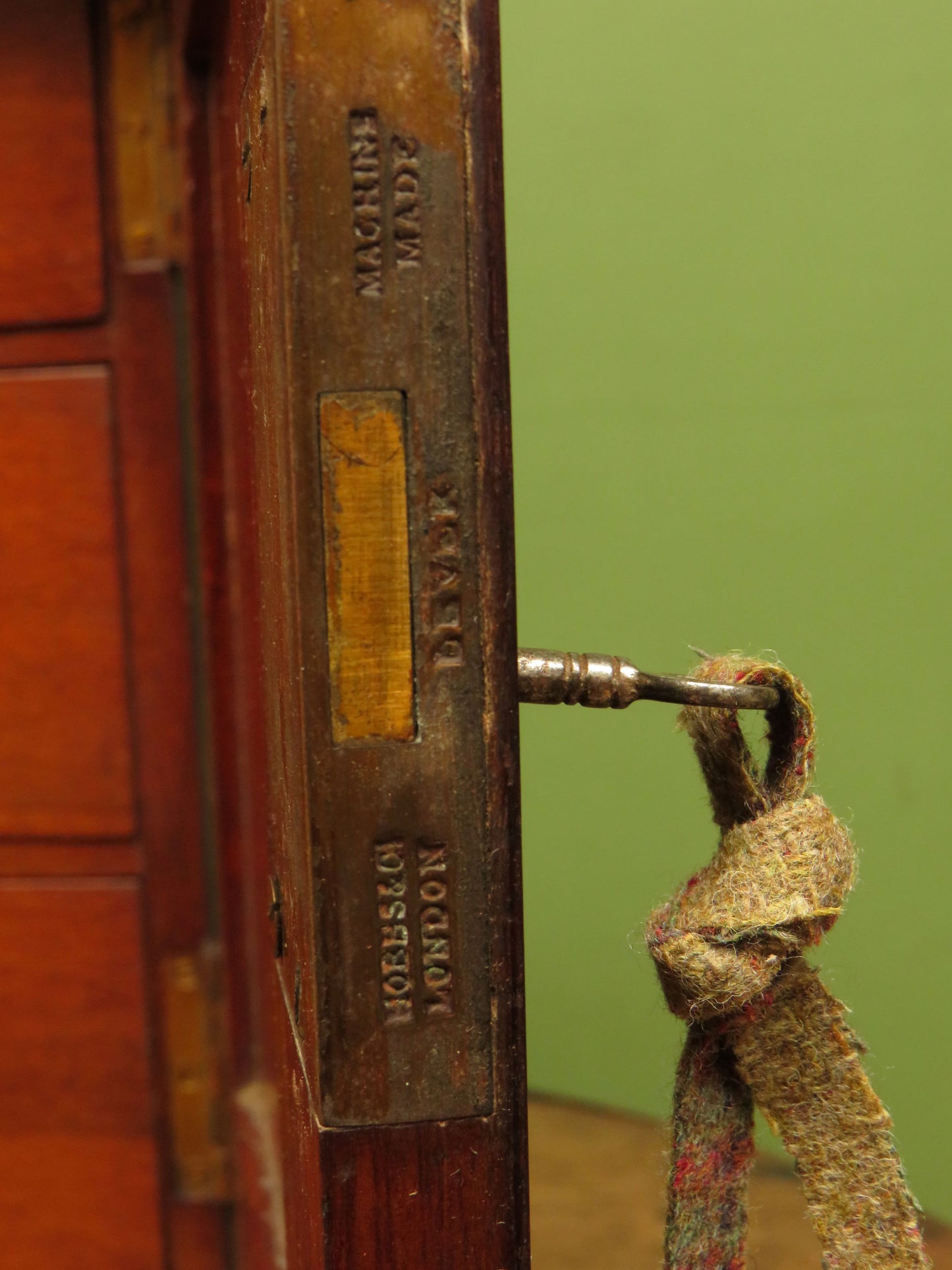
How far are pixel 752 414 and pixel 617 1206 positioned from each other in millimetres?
566

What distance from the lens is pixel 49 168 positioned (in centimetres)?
81

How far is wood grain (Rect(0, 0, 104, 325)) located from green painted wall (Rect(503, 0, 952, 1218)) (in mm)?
304

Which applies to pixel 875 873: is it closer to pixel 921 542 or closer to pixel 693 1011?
pixel 921 542

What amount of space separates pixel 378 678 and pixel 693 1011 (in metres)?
0.17

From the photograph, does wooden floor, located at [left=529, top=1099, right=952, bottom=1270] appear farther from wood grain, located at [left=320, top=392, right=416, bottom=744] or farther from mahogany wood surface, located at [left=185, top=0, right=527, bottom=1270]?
wood grain, located at [left=320, top=392, right=416, bottom=744]

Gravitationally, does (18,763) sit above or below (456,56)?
below

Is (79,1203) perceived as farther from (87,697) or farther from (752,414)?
(752,414)

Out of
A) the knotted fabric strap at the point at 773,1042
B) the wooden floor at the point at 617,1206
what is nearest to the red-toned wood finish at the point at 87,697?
the wooden floor at the point at 617,1206

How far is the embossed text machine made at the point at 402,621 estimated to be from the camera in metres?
0.36

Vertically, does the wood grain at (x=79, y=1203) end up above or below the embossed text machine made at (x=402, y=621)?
below

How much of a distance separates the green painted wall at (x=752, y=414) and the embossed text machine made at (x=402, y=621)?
0.53m

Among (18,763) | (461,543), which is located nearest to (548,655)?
(461,543)

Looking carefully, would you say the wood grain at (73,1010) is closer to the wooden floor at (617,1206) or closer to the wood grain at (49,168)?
the wooden floor at (617,1206)

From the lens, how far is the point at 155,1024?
2.97 ft
